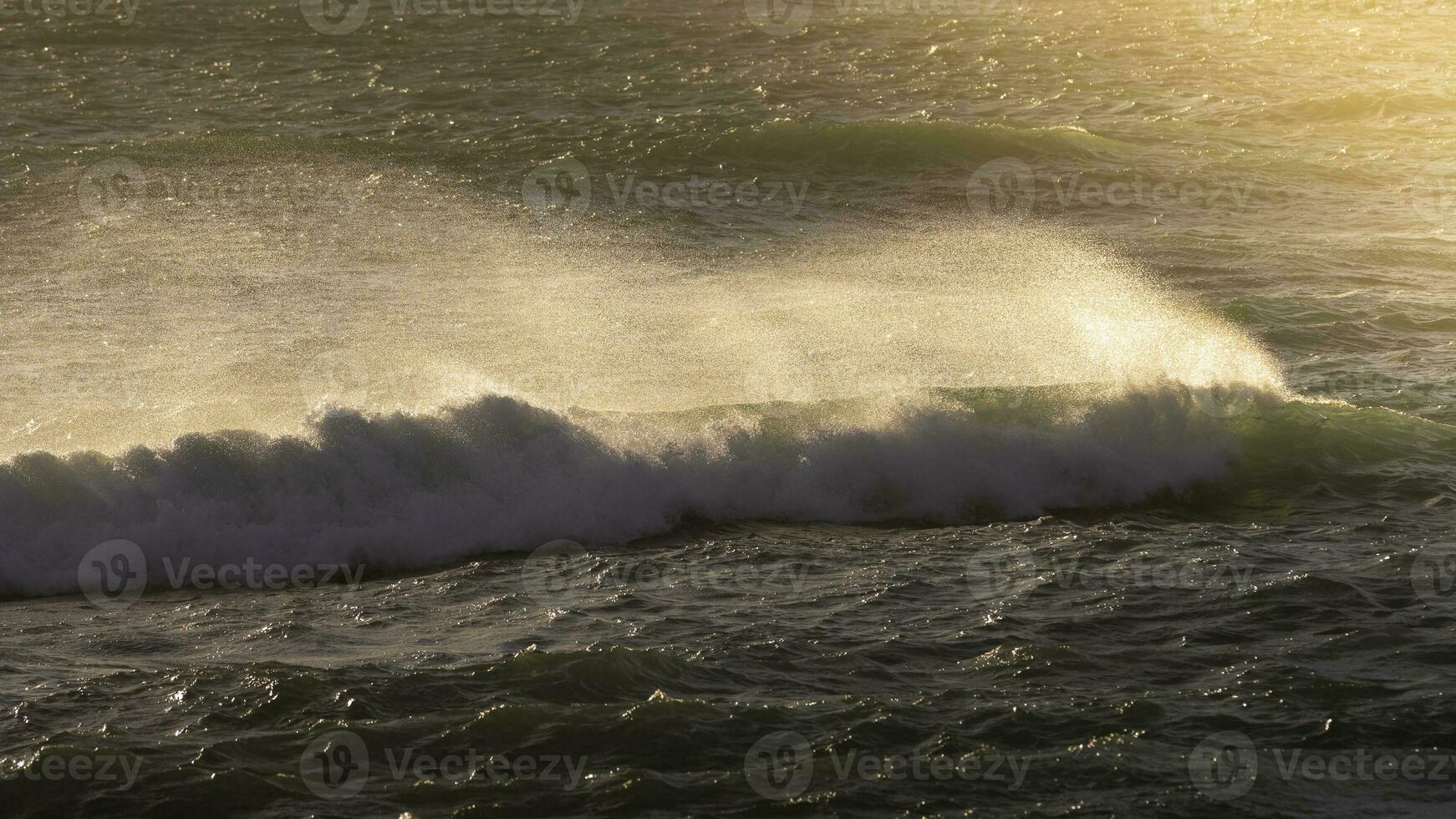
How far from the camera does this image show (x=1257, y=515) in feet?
38.8

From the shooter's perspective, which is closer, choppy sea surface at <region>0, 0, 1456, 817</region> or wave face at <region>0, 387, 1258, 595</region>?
choppy sea surface at <region>0, 0, 1456, 817</region>

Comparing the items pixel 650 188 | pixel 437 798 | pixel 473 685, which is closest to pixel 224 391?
pixel 473 685

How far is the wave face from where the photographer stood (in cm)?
1081

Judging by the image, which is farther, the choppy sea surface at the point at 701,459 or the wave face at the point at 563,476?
the wave face at the point at 563,476

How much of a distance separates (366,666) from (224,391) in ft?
20.0

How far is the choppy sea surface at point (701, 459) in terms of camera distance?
7.60 meters

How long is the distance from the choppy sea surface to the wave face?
0.13ft

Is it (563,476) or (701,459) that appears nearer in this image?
(563,476)

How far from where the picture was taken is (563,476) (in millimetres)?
11914

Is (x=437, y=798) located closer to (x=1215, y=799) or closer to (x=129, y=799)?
(x=129, y=799)

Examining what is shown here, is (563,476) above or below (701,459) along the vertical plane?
above

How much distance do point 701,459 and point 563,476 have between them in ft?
4.35

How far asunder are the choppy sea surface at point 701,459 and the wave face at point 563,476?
0.04 m

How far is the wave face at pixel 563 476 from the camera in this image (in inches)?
426
